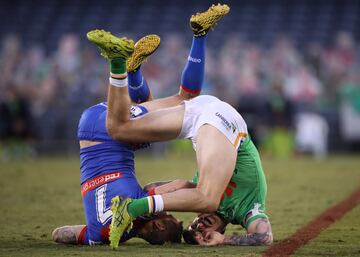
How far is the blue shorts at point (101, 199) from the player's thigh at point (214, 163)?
1.83 ft

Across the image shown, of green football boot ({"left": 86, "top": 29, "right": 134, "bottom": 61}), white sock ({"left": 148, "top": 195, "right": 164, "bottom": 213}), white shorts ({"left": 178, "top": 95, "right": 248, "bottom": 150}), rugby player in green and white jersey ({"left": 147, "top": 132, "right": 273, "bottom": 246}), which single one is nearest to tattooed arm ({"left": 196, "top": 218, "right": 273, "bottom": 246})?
rugby player in green and white jersey ({"left": 147, "top": 132, "right": 273, "bottom": 246})

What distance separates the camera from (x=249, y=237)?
22.4 ft

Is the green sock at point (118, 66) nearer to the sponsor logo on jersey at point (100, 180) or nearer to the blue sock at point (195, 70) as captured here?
the sponsor logo on jersey at point (100, 180)

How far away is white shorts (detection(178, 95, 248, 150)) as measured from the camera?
22.9 feet

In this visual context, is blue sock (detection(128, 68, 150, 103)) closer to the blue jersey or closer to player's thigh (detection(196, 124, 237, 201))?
the blue jersey

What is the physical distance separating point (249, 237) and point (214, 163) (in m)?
0.65

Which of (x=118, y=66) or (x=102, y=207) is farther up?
(x=118, y=66)

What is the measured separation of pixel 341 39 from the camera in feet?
63.0

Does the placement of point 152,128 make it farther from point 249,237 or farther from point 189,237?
point 249,237

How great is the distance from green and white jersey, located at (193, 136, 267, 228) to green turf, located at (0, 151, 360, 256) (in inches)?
16.5

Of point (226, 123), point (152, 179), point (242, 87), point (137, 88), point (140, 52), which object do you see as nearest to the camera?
point (226, 123)

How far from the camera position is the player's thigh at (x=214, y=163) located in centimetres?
668

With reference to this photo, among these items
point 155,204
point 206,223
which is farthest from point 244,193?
point 155,204

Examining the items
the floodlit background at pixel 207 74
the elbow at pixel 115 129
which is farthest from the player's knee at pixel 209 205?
the floodlit background at pixel 207 74
